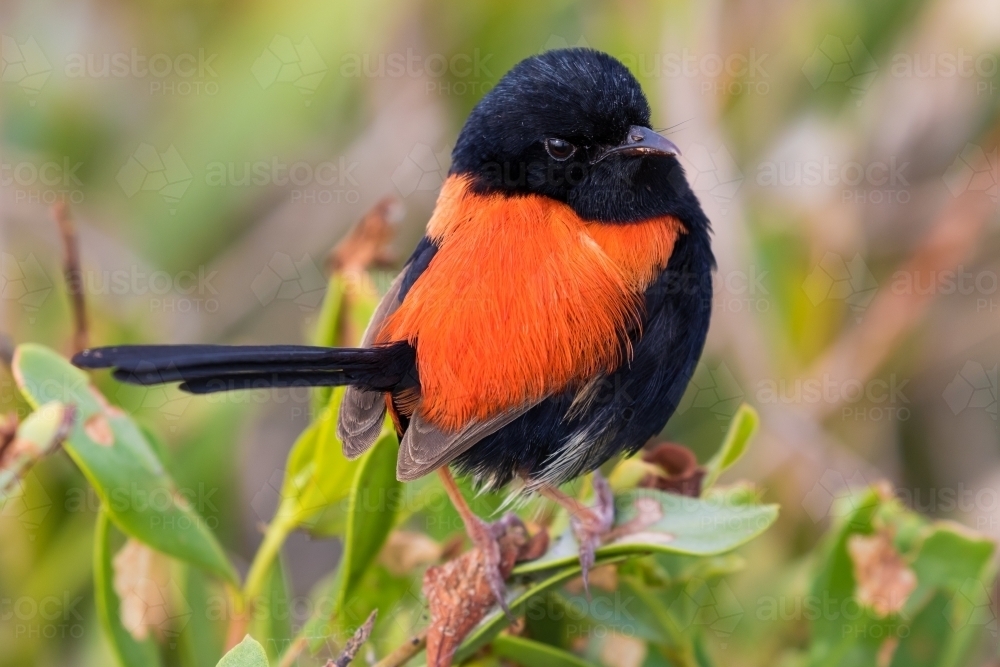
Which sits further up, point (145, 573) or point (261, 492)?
point (145, 573)

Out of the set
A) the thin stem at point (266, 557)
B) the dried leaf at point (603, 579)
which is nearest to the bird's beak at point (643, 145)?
the dried leaf at point (603, 579)

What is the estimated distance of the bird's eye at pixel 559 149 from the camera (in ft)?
7.97

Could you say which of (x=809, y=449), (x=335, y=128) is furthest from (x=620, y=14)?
(x=809, y=449)

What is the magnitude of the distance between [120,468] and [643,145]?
1367 millimetres

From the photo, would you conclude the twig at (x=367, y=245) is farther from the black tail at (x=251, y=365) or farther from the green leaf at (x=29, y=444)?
the green leaf at (x=29, y=444)

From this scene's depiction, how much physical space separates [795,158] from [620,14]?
0.94m

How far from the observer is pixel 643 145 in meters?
2.44

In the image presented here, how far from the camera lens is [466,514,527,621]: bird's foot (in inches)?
78.0

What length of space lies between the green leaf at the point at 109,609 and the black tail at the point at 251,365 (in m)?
0.43

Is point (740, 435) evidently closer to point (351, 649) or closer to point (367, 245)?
point (351, 649)

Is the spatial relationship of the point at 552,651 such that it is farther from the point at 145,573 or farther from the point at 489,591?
the point at 145,573

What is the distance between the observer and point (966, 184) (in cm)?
407

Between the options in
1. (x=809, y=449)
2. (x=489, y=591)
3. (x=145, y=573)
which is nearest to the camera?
(x=489, y=591)

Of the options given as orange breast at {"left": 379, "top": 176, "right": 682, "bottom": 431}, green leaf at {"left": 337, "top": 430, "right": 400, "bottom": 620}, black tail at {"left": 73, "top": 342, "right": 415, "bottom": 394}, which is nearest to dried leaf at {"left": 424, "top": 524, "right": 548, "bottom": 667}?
green leaf at {"left": 337, "top": 430, "right": 400, "bottom": 620}
